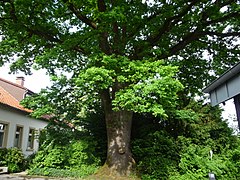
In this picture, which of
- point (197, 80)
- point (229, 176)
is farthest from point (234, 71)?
point (197, 80)

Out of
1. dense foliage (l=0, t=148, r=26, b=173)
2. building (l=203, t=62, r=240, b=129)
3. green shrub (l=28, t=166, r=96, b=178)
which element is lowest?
green shrub (l=28, t=166, r=96, b=178)

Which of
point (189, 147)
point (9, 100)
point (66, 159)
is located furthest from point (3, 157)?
point (189, 147)

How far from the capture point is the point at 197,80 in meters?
13.3

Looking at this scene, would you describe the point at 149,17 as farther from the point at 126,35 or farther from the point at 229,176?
the point at 229,176

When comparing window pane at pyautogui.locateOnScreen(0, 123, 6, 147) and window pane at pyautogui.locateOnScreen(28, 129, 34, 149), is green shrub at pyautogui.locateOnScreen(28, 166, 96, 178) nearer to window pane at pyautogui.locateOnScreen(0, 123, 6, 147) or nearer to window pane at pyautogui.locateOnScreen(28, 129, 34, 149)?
window pane at pyautogui.locateOnScreen(0, 123, 6, 147)


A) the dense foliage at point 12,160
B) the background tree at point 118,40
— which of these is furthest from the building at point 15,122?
the background tree at point 118,40

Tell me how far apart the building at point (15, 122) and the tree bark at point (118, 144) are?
19.5 feet

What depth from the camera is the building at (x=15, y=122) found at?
16.2m


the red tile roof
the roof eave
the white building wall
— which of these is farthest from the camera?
the red tile roof

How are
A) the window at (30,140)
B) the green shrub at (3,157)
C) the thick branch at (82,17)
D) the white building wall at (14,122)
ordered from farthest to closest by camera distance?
the window at (30,140)
the white building wall at (14,122)
the green shrub at (3,157)
the thick branch at (82,17)

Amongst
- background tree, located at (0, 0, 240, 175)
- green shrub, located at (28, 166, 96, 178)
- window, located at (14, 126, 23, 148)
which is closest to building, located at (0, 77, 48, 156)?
window, located at (14, 126, 23, 148)

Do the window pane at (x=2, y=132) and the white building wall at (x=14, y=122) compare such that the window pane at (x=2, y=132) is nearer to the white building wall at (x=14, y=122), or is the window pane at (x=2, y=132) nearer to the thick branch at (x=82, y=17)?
the white building wall at (x=14, y=122)

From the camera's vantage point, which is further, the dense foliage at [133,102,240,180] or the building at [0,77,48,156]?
the building at [0,77,48,156]

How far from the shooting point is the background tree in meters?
8.06
